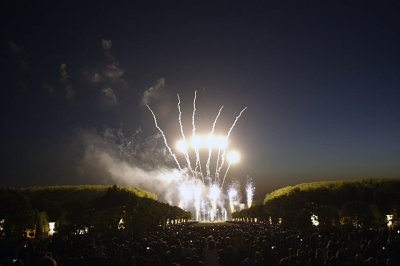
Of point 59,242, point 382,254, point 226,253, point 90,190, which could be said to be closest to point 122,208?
point 59,242

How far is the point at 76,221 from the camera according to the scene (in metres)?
44.6

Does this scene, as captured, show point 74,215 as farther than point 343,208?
No

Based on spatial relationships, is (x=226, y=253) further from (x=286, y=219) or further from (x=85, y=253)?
(x=286, y=219)

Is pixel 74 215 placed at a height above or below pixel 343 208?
above

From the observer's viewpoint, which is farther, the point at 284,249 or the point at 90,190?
the point at 90,190

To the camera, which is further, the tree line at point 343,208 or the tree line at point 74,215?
the tree line at point 343,208

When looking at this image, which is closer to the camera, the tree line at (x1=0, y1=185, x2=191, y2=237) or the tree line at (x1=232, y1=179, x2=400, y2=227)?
the tree line at (x1=0, y1=185, x2=191, y2=237)

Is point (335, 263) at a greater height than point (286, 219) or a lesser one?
lesser

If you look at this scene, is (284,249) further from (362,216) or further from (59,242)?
(362,216)

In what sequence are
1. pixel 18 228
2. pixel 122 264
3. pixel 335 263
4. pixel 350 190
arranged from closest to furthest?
pixel 335 263 → pixel 122 264 → pixel 18 228 → pixel 350 190

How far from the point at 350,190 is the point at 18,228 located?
47.8 metres

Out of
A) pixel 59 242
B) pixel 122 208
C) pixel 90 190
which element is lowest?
pixel 59 242

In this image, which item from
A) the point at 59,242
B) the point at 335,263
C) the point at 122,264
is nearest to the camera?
the point at 335,263

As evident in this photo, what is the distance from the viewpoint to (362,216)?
50656 mm
